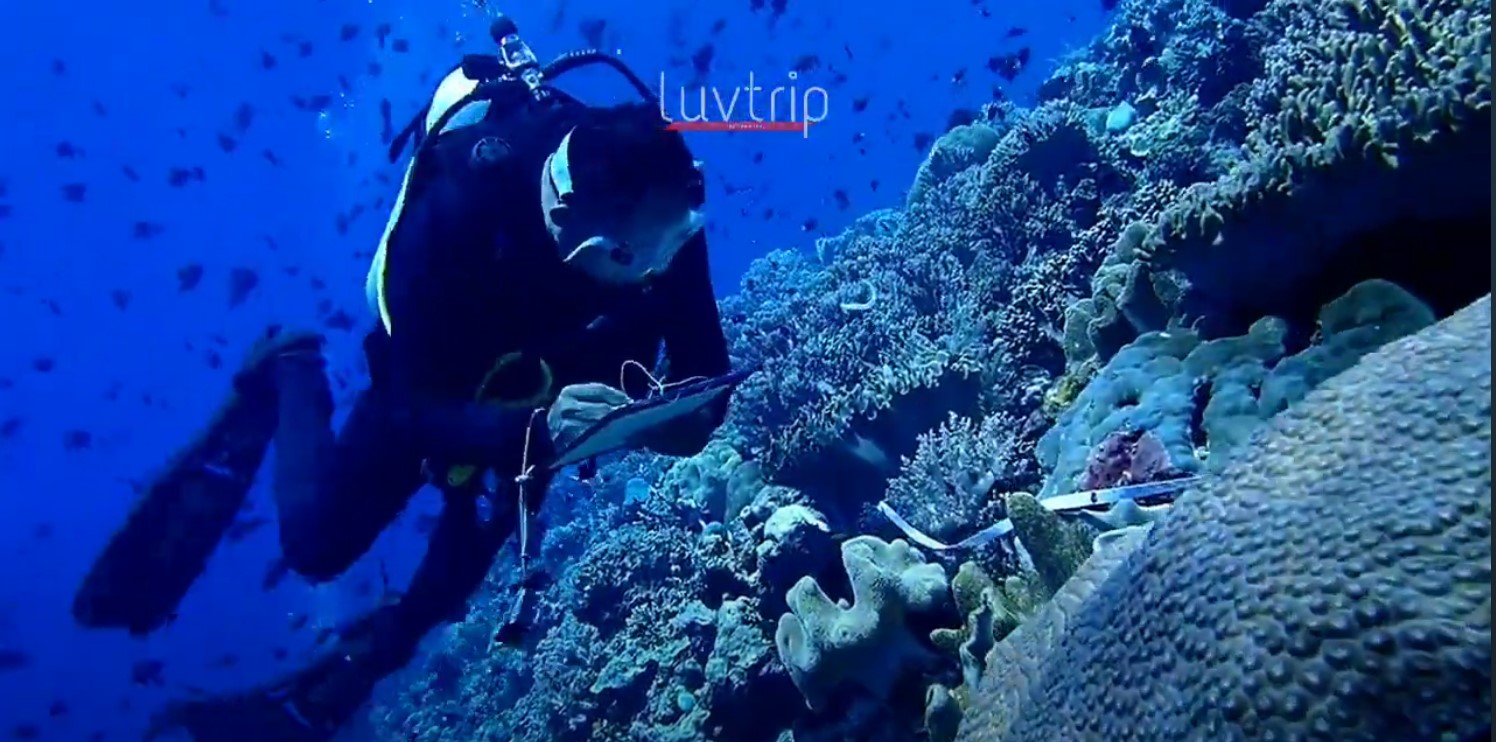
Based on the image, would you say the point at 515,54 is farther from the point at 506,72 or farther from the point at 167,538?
the point at 167,538

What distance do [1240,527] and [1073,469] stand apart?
143cm

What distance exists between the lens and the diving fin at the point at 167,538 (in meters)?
5.43

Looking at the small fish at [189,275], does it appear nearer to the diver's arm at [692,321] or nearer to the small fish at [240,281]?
the small fish at [240,281]

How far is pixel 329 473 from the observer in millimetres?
4836

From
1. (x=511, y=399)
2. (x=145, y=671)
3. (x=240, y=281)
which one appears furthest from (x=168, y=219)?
(x=511, y=399)

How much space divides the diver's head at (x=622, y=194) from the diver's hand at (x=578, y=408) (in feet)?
1.71

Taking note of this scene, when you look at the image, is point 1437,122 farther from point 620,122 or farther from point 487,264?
point 487,264

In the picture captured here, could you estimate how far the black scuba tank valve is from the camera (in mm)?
4426

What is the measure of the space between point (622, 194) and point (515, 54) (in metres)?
1.80

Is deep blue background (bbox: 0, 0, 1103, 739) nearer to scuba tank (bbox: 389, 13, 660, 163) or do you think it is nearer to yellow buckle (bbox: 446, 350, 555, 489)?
scuba tank (bbox: 389, 13, 660, 163)

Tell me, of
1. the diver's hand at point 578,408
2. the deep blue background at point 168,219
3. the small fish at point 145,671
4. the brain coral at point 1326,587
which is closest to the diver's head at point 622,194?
the diver's hand at point 578,408

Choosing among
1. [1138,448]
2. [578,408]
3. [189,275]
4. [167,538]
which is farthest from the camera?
[189,275]

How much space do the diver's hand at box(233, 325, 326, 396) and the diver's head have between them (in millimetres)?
2769

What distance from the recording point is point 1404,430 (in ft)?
5.20
